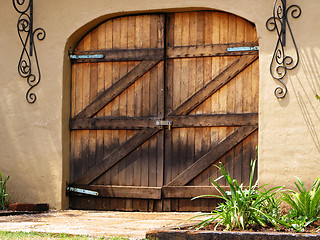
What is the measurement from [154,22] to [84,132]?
1.58 m

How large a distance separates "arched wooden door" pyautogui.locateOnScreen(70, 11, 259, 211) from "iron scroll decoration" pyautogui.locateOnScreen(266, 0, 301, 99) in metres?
0.33

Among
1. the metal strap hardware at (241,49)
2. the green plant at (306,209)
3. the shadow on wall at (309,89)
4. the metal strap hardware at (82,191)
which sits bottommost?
the metal strap hardware at (82,191)

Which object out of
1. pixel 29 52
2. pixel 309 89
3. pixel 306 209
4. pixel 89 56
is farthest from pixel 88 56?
pixel 306 209

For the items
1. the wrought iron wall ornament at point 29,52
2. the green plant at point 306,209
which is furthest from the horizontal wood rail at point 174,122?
the green plant at point 306,209

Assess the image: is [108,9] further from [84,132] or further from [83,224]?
[83,224]

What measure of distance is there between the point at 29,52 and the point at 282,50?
3.06 meters

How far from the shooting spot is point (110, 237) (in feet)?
14.6

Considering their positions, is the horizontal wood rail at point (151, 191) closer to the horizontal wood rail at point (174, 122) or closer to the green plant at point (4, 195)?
the horizontal wood rail at point (174, 122)

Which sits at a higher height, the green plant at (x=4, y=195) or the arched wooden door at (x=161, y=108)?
the arched wooden door at (x=161, y=108)

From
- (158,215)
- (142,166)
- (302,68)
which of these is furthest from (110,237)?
(302,68)

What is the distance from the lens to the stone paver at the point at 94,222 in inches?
191

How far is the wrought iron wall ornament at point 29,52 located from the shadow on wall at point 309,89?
3.11 metres

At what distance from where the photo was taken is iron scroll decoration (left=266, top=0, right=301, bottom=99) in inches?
241

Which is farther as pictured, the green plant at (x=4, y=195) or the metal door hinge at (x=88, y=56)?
the metal door hinge at (x=88, y=56)
